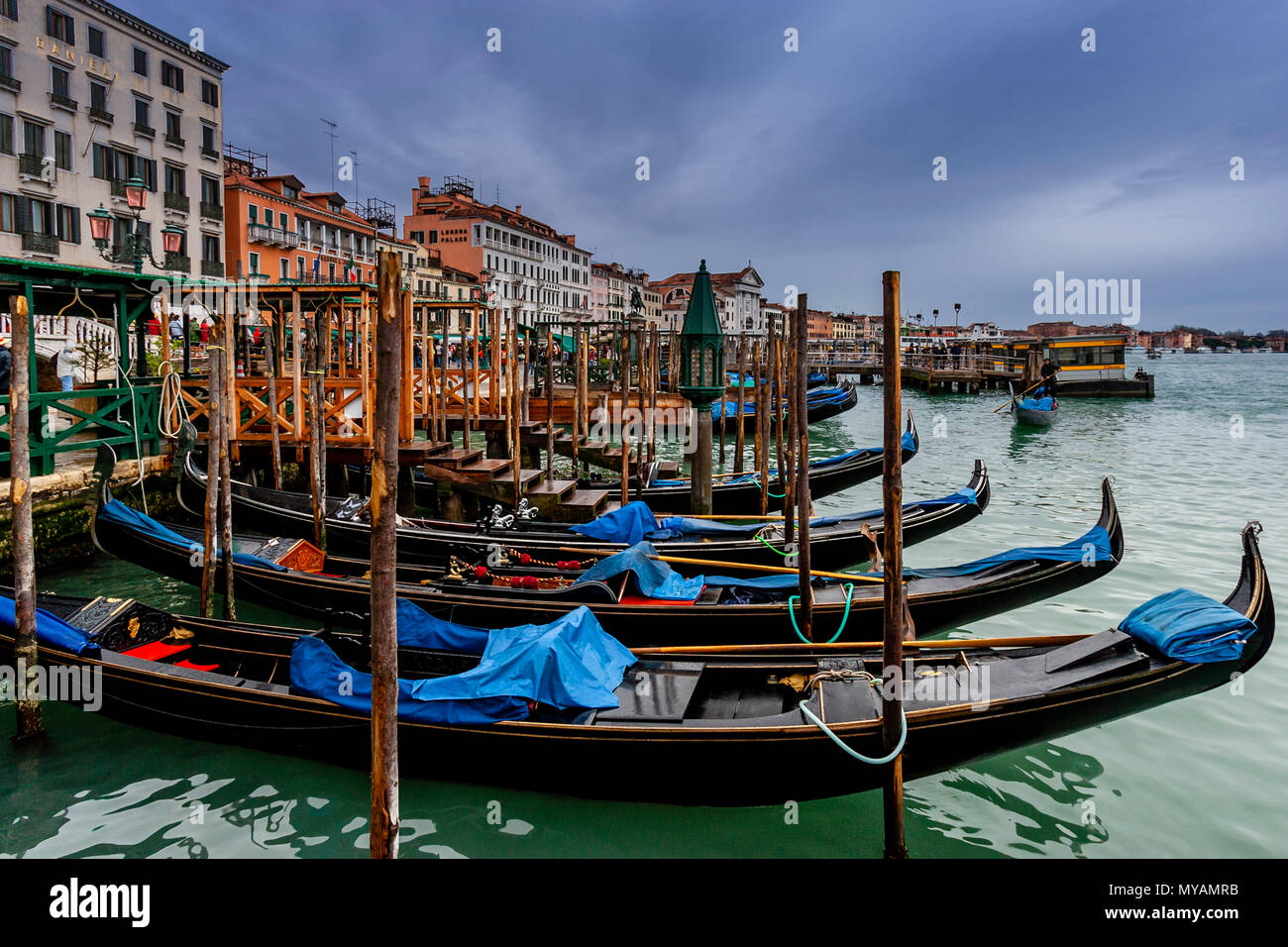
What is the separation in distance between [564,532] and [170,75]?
24269 mm

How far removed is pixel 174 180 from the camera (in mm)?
24453

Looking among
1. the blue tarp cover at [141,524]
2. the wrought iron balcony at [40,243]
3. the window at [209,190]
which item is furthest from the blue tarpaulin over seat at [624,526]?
the window at [209,190]

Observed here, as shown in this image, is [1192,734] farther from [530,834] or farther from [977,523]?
[977,523]

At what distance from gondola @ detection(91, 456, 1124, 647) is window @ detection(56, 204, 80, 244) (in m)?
19.6

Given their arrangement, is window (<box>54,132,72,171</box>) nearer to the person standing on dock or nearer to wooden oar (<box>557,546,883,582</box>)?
wooden oar (<box>557,546,883,582</box>)

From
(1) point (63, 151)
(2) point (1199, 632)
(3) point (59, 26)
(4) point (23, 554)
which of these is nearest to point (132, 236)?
(4) point (23, 554)

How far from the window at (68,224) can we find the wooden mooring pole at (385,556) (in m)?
23.3

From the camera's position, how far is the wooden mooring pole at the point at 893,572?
127 inches

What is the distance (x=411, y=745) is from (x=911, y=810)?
2.44 m

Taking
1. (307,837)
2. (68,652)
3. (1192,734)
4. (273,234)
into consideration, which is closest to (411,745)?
(307,837)

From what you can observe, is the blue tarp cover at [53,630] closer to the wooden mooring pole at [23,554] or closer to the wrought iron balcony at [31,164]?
the wooden mooring pole at [23,554]

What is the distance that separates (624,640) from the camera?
5.55m

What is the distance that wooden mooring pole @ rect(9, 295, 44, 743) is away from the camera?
14.2ft
